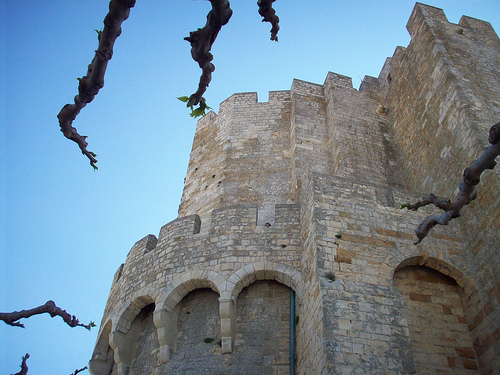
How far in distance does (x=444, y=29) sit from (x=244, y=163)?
574 cm

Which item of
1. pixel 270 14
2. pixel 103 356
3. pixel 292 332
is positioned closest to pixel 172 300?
pixel 103 356

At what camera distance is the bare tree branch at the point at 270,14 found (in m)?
3.51

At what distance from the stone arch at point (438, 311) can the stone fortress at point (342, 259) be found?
0.02 metres

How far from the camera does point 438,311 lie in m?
7.56

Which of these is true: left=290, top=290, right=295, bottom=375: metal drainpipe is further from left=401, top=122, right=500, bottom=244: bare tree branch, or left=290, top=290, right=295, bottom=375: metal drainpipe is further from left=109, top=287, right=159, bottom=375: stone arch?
left=401, top=122, right=500, bottom=244: bare tree branch

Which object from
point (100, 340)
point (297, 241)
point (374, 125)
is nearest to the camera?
point (297, 241)

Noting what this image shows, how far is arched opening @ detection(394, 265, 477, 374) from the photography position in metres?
6.89

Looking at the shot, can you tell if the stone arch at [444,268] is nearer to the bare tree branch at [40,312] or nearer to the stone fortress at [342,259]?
the stone fortress at [342,259]

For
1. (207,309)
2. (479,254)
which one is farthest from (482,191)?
(207,309)

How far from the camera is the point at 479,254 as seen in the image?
7680 millimetres

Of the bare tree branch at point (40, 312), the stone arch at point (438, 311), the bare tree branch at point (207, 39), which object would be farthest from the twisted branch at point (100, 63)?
the stone arch at point (438, 311)

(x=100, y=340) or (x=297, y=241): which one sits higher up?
(x=297, y=241)

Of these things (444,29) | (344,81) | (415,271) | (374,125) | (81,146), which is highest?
(344,81)

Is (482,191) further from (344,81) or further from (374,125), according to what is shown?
(344,81)
